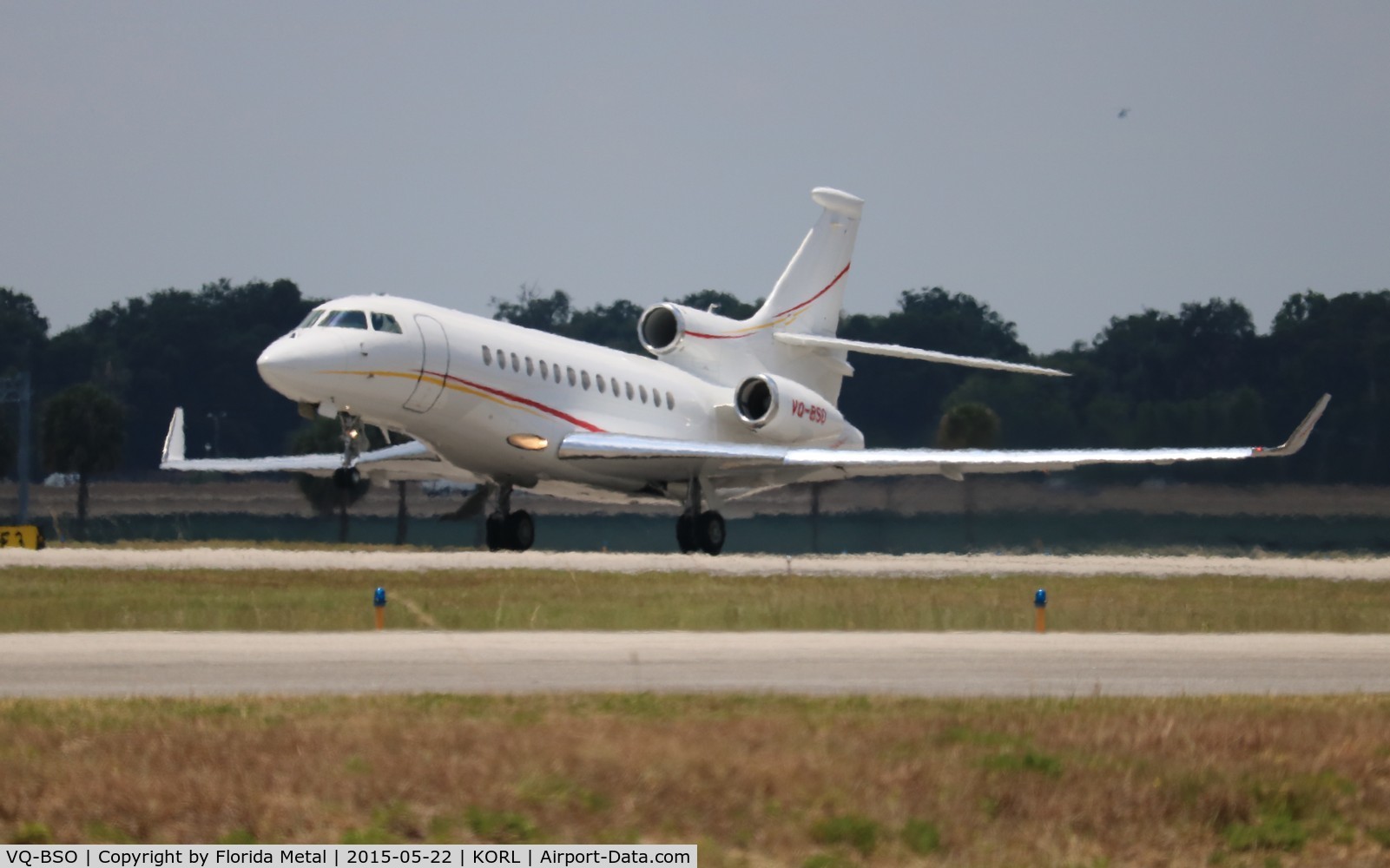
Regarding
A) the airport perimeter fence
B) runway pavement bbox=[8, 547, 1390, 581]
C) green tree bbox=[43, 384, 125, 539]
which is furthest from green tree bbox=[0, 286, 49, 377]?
runway pavement bbox=[8, 547, 1390, 581]

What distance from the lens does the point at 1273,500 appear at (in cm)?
3519

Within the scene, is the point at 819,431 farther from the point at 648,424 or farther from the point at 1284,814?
the point at 1284,814

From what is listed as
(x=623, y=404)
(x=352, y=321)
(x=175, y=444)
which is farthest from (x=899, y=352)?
(x=175, y=444)

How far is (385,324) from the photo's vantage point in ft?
99.6

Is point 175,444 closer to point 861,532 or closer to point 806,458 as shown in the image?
point 806,458

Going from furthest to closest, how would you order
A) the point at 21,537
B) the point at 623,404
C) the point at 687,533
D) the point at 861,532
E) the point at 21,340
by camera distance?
the point at 21,340 < the point at 861,532 < the point at 21,537 < the point at 687,533 < the point at 623,404

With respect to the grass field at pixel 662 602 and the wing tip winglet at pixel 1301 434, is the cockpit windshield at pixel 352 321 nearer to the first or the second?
the grass field at pixel 662 602

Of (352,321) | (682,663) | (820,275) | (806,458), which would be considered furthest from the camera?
(820,275)

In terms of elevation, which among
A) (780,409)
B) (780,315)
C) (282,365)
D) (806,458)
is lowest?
(806,458)

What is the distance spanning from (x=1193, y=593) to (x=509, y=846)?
1824cm

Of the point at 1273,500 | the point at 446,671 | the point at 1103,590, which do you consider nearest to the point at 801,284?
the point at 1273,500

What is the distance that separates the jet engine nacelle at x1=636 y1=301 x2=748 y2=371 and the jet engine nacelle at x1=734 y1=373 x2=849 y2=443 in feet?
3.41

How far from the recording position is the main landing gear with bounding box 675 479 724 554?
35.7m

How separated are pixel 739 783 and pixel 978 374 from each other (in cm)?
4292
